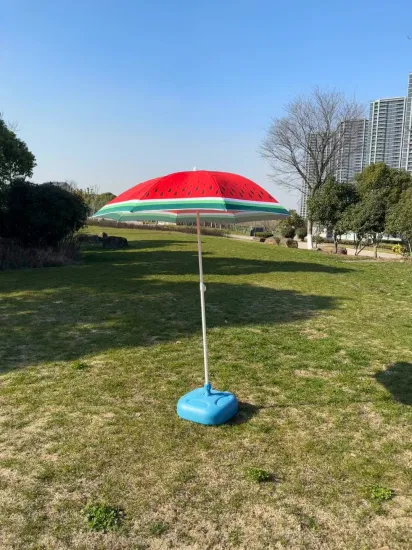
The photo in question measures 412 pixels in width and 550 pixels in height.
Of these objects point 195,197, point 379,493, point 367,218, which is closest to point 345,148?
point 367,218

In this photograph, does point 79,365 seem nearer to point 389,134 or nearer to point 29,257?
point 29,257

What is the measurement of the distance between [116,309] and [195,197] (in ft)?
16.7

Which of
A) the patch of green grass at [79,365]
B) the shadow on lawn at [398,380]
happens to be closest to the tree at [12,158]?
the patch of green grass at [79,365]

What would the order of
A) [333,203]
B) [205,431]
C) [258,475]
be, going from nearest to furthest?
[258,475] < [205,431] < [333,203]

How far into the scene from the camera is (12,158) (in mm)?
17766

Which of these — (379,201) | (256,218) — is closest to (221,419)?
(256,218)

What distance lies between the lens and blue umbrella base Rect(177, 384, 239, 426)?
3607 mm

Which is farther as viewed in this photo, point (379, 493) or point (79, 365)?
point (79, 365)

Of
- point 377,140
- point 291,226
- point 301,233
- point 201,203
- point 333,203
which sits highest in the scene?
point 377,140

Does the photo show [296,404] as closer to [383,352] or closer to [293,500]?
[293,500]

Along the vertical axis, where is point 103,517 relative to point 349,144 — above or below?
below

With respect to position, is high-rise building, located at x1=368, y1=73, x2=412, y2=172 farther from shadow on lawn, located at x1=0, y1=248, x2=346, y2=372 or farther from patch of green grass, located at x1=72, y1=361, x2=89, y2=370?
patch of green grass, located at x1=72, y1=361, x2=89, y2=370

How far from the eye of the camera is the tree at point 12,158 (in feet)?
54.7

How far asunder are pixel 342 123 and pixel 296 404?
3141cm
